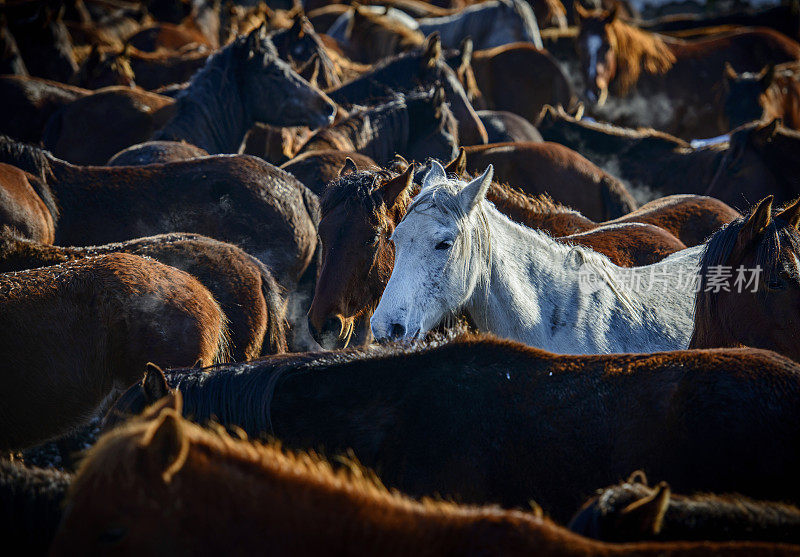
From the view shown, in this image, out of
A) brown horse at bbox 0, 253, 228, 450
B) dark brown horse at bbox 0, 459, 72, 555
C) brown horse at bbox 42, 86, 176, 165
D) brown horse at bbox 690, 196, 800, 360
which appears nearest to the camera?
dark brown horse at bbox 0, 459, 72, 555

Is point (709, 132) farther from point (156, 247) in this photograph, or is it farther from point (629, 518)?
point (629, 518)

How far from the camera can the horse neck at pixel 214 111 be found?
739 cm

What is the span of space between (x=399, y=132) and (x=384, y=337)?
4.23 metres

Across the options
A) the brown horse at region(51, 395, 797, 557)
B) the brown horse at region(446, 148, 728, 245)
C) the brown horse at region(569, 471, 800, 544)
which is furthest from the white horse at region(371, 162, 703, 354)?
the brown horse at region(51, 395, 797, 557)

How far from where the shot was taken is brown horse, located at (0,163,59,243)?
4730mm

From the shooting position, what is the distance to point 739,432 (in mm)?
2352

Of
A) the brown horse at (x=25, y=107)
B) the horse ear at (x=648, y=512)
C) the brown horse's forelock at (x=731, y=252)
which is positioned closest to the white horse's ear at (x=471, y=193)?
the brown horse's forelock at (x=731, y=252)

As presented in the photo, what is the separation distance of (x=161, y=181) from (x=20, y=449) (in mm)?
2422

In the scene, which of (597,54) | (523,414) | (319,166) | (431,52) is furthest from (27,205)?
(597,54)

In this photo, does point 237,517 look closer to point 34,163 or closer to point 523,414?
point 523,414

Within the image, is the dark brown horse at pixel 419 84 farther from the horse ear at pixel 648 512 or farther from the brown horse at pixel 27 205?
the horse ear at pixel 648 512

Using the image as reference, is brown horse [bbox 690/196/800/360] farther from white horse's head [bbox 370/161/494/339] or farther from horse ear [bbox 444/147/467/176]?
horse ear [bbox 444/147/467/176]

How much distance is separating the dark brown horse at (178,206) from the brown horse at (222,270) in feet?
2.81

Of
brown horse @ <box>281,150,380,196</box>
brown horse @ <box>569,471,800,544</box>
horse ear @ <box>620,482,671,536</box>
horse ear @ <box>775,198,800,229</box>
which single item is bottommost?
brown horse @ <box>281,150,380,196</box>
